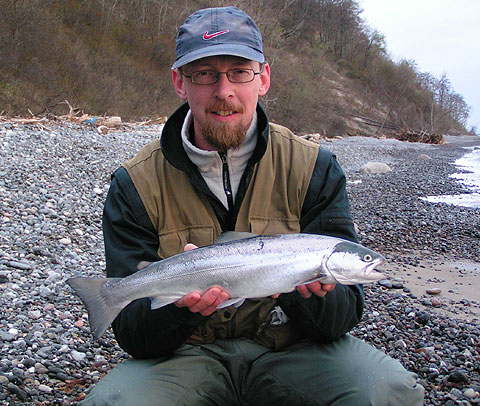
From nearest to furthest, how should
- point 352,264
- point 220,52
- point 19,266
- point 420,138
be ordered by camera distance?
point 352,264 < point 220,52 < point 19,266 < point 420,138

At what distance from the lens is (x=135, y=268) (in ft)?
9.71

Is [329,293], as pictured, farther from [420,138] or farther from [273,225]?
[420,138]

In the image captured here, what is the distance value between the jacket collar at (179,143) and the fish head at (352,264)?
0.89 metres

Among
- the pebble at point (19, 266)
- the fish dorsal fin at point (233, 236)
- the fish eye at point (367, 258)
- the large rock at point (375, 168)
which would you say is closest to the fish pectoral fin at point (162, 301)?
the fish dorsal fin at point (233, 236)

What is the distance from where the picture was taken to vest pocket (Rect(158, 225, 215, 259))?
3.15 metres

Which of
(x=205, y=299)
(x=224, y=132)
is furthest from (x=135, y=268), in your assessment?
(x=224, y=132)

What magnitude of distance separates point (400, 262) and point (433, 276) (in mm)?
672

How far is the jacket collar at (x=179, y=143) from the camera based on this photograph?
3.20 m

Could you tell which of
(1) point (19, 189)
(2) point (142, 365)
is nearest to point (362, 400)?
(2) point (142, 365)

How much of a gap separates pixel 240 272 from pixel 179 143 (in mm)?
1079

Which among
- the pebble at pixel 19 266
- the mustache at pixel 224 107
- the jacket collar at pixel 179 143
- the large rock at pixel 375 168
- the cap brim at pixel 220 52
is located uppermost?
the cap brim at pixel 220 52

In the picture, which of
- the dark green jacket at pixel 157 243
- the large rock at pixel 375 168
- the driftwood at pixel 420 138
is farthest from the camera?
the driftwood at pixel 420 138

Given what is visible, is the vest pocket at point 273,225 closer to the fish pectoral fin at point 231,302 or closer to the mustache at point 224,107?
the fish pectoral fin at point 231,302

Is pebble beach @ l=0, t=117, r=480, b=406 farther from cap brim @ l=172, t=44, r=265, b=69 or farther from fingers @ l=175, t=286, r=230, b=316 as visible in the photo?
cap brim @ l=172, t=44, r=265, b=69
